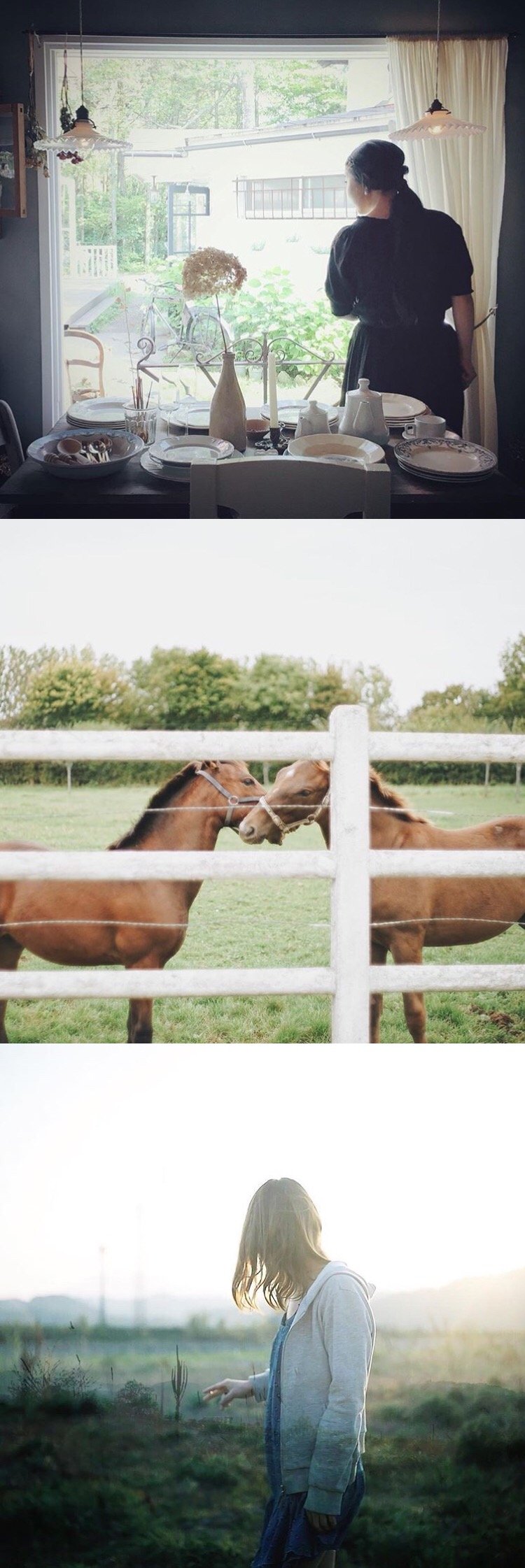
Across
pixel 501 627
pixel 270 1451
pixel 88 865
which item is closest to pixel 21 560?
pixel 501 627

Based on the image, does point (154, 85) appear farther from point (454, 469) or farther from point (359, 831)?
point (359, 831)

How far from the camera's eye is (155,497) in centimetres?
306

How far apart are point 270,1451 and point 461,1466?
72 cm

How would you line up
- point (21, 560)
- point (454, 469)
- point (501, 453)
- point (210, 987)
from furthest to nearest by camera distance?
point (501, 453) → point (21, 560) → point (454, 469) → point (210, 987)

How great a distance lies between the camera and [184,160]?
574 cm

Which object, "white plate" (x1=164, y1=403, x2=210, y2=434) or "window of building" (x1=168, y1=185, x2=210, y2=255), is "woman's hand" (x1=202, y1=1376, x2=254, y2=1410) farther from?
"window of building" (x1=168, y1=185, x2=210, y2=255)

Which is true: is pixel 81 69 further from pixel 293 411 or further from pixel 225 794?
pixel 225 794

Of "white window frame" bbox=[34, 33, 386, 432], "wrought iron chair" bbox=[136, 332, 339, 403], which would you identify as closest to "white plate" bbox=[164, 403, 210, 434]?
"wrought iron chair" bbox=[136, 332, 339, 403]

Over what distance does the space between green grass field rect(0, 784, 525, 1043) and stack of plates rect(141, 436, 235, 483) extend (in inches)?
41.7

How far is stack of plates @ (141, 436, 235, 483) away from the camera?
10.5 feet

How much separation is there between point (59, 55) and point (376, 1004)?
4.47 metres

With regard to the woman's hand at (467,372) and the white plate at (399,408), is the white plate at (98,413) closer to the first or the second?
the white plate at (399,408)

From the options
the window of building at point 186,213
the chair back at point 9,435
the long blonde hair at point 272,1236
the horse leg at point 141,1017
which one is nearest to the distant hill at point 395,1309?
the long blonde hair at point 272,1236

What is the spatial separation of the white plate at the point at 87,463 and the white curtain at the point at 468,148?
258 centimetres
